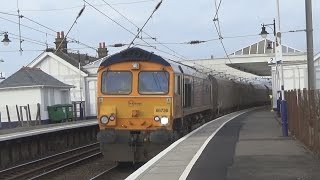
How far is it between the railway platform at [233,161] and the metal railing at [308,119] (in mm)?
279

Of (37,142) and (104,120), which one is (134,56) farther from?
(37,142)

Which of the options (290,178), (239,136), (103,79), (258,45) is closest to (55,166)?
(103,79)

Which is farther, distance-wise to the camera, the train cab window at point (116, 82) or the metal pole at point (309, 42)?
the metal pole at point (309, 42)

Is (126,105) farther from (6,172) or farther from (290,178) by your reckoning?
(290,178)

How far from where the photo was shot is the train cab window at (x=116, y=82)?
16.8 m

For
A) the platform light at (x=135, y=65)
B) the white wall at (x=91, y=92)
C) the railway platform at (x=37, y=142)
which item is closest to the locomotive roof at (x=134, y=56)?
the platform light at (x=135, y=65)

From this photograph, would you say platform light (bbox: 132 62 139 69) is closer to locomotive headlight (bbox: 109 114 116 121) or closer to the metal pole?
locomotive headlight (bbox: 109 114 116 121)

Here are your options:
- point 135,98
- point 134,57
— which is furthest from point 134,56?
point 135,98

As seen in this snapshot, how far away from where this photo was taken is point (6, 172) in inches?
676

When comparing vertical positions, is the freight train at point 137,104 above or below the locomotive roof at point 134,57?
below

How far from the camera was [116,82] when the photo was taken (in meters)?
16.9

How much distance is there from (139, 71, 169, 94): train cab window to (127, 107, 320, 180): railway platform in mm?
1660

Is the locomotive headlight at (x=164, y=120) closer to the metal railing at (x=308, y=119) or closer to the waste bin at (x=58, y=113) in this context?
the metal railing at (x=308, y=119)

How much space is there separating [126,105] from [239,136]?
15.2ft
